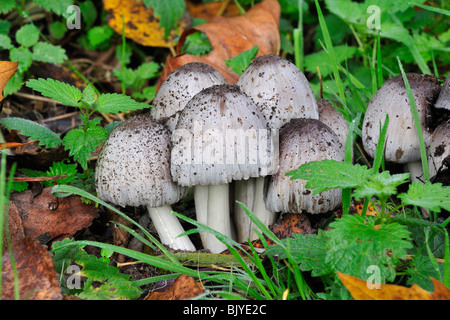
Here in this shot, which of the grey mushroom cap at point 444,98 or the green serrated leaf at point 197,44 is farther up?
the green serrated leaf at point 197,44

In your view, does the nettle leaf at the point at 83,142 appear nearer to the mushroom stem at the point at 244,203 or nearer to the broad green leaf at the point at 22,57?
the mushroom stem at the point at 244,203

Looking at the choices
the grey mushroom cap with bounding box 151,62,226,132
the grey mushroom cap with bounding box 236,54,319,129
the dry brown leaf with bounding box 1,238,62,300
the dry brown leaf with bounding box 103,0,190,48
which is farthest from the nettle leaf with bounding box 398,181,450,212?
the dry brown leaf with bounding box 103,0,190,48

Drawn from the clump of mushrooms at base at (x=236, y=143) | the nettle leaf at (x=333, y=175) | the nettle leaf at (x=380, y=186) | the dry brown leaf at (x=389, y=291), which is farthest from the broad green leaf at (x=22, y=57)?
the dry brown leaf at (x=389, y=291)

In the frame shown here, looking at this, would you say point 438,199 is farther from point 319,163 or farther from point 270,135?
Answer: point 270,135

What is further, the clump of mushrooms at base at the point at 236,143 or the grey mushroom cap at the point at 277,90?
the grey mushroom cap at the point at 277,90

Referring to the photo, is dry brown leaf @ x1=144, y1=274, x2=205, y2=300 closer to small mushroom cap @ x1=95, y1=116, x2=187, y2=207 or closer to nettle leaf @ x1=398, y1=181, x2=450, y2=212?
small mushroom cap @ x1=95, y1=116, x2=187, y2=207

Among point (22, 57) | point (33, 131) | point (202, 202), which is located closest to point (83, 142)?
point (33, 131)
